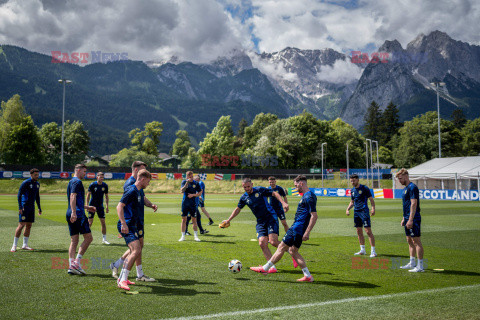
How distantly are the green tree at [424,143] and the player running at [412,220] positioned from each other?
272 ft

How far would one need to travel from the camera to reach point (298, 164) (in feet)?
259

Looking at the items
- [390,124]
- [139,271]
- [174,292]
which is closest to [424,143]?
[390,124]

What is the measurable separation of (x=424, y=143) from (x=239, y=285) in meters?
88.5

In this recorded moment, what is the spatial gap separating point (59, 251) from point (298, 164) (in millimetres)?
70013

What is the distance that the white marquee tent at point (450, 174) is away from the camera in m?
39.6

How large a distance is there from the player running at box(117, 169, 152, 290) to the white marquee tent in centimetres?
3780

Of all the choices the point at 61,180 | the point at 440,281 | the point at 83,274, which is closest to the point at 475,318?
the point at 440,281

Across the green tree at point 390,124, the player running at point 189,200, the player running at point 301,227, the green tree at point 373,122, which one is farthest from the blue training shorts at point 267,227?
the green tree at point 373,122

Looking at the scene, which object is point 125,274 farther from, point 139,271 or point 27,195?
point 27,195

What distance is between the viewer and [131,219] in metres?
7.19

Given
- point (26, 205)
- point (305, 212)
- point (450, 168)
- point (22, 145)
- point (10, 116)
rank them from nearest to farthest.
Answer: point (305, 212) → point (26, 205) → point (450, 168) → point (22, 145) → point (10, 116)

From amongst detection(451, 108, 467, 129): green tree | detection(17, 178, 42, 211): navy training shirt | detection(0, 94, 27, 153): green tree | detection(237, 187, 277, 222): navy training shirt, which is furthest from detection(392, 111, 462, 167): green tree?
detection(17, 178, 42, 211): navy training shirt

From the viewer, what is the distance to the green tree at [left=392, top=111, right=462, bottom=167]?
85.2 m

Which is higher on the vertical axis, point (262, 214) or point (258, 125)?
point (258, 125)
